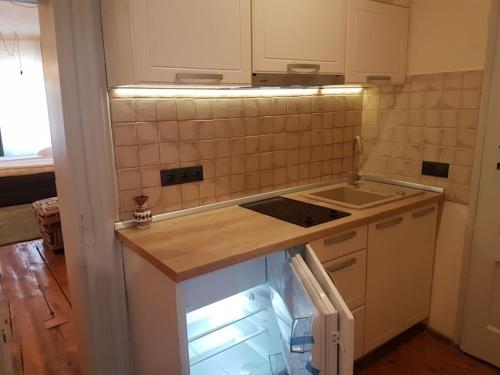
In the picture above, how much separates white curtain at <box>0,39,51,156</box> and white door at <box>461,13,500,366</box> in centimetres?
673

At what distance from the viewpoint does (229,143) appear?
2078 mm

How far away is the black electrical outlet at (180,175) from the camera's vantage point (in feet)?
6.17

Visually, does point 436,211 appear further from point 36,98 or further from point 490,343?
point 36,98

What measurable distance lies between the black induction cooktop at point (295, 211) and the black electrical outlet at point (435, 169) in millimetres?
753

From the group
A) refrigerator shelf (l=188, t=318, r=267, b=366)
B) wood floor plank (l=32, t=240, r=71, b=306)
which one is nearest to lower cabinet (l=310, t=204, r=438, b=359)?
refrigerator shelf (l=188, t=318, r=267, b=366)

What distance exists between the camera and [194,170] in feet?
6.48

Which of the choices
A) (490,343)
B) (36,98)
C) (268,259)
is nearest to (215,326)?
(268,259)

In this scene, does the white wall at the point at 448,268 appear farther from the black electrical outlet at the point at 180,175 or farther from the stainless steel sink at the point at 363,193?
the black electrical outlet at the point at 180,175

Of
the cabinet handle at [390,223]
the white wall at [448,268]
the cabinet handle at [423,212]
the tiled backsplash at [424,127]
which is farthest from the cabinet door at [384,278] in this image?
the tiled backsplash at [424,127]

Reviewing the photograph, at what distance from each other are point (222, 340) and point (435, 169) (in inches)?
62.0

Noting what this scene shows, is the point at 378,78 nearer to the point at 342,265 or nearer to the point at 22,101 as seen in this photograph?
the point at 342,265

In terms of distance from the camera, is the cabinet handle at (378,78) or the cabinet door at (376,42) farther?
the cabinet handle at (378,78)

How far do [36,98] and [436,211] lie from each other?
7.02 meters

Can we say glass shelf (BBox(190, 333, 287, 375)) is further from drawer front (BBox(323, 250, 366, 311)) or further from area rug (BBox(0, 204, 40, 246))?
area rug (BBox(0, 204, 40, 246))
